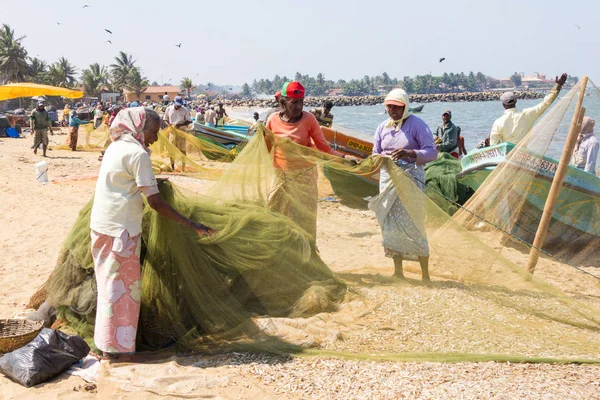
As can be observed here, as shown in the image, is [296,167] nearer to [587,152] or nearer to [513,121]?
[513,121]

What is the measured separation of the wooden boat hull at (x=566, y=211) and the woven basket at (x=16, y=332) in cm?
459

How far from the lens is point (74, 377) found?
3570 mm

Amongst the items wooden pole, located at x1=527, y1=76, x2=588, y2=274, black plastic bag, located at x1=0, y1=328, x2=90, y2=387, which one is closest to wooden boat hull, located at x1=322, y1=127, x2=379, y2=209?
wooden pole, located at x1=527, y1=76, x2=588, y2=274

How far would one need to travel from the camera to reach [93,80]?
261ft

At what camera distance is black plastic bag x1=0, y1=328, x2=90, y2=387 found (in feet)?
11.4

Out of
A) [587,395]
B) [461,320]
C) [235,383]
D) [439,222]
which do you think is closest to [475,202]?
[439,222]

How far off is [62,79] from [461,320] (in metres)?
78.4

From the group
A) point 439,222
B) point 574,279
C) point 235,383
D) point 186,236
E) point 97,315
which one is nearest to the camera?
point 235,383

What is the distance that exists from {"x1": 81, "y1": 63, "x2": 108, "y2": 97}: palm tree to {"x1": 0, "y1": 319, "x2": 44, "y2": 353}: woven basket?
3177 inches

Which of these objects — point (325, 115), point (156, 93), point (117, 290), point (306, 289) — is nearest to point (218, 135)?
point (325, 115)

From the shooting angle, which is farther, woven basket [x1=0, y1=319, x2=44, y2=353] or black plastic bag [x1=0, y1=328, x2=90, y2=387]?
woven basket [x1=0, y1=319, x2=44, y2=353]

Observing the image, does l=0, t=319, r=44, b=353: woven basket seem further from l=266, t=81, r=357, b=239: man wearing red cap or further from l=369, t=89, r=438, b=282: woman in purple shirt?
l=369, t=89, r=438, b=282: woman in purple shirt

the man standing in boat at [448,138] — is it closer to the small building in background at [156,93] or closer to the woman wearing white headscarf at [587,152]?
the woman wearing white headscarf at [587,152]

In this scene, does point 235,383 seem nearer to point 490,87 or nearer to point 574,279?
point 574,279
